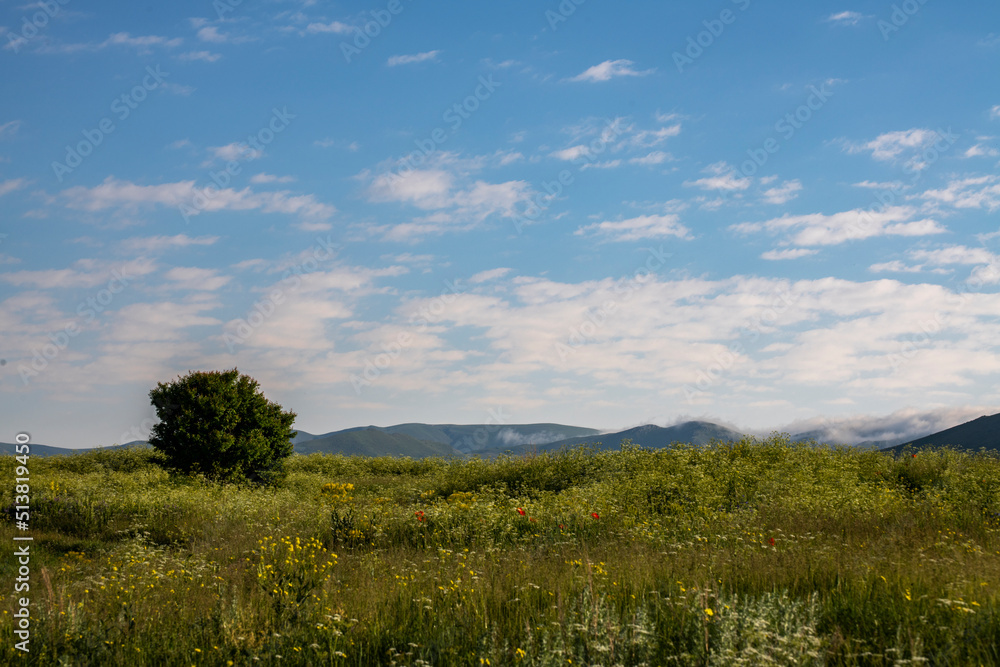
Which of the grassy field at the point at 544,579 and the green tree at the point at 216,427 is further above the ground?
the green tree at the point at 216,427

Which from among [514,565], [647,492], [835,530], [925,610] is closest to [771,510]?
[835,530]

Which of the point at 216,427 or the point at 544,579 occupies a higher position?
the point at 216,427

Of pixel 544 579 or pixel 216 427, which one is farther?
pixel 216 427

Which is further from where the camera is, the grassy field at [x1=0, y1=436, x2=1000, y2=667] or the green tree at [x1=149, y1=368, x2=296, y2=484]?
the green tree at [x1=149, y1=368, x2=296, y2=484]

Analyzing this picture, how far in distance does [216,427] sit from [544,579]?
1908 cm

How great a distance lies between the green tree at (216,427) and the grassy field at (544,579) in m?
7.10

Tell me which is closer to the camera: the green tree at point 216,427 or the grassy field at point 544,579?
the grassy field at point 544,579

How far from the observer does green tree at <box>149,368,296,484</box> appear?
2153 cm

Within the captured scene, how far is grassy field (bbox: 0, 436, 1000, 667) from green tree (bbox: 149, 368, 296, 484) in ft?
23.3

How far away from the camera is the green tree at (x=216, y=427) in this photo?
70.6ft

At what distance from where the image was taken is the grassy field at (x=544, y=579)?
396cm

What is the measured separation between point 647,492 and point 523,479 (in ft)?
20.2

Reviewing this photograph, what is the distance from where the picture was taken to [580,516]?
33.5 ft

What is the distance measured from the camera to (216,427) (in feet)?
71.7
